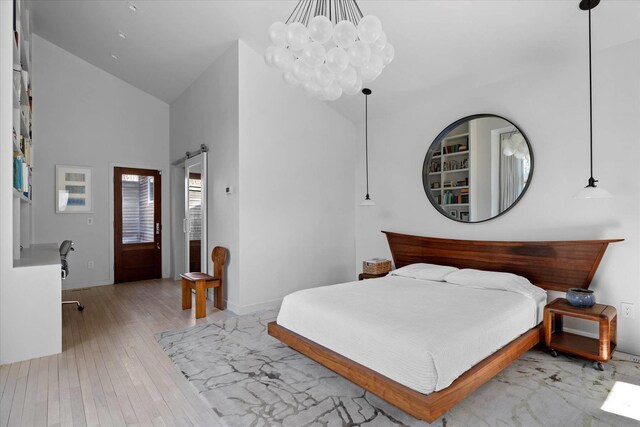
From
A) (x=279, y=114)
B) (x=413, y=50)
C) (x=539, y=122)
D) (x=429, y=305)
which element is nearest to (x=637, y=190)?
(x=539, y=122)

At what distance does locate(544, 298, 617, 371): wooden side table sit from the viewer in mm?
2531

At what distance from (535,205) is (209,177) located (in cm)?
392

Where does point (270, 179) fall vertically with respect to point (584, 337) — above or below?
above

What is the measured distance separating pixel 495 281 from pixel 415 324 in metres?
1.34

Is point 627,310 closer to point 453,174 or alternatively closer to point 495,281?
point 495,281

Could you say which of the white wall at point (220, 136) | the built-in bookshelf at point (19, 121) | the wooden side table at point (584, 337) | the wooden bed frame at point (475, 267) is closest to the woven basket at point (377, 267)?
the wooden bed frame at point (475, 267)

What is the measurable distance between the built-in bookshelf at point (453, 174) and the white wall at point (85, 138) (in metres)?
4.78

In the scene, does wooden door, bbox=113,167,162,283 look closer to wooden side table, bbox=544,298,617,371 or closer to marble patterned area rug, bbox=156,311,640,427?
marble patterned area rug, bbox=156,311,640,427

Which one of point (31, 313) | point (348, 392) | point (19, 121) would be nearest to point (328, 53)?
point (348, 392)

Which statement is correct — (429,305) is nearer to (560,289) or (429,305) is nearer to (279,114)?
(560,289)

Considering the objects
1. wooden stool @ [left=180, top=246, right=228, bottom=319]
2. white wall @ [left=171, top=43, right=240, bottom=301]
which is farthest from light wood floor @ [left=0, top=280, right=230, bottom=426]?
white wall @ [left=171, top=43, right=240, bottom=301]

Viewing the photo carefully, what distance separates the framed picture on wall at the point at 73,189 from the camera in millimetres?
5414

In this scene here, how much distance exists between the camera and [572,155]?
3137mm

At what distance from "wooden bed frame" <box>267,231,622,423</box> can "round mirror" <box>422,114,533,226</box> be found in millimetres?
410
